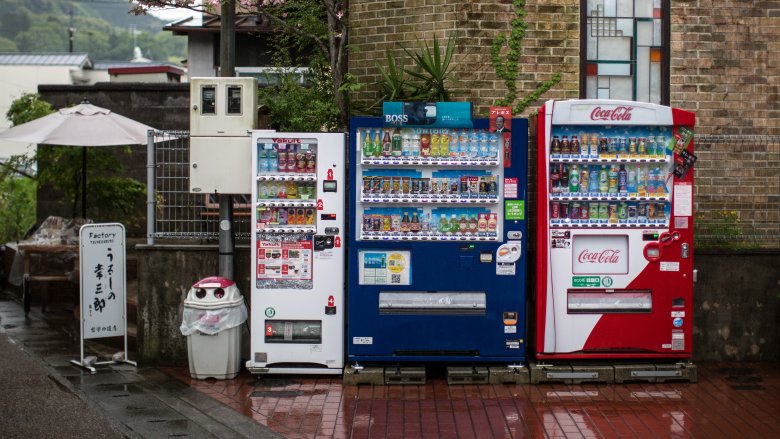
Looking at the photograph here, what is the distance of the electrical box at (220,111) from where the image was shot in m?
9.99

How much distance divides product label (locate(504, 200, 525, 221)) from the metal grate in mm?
3183

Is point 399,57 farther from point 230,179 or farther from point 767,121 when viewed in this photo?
point 767,121

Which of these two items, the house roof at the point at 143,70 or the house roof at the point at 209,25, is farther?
the house roof at the point at 143,70

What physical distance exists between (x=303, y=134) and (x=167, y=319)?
2.73m

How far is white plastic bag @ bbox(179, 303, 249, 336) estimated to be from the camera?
32.1 feet

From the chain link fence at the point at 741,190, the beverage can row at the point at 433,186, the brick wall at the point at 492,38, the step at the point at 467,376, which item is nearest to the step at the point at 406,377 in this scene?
the step at the point at 467,376

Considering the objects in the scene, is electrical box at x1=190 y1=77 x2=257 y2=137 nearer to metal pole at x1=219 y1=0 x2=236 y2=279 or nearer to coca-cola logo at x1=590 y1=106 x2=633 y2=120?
metal pole at x1=219 y1=0 x2=236 y2=279

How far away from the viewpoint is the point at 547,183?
9.60 m

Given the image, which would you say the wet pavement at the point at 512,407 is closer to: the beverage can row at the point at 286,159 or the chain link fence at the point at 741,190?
the chain link fence at the point at 741,190

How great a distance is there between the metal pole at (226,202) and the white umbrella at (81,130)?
10.8 ft

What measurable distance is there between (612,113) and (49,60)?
3717 cm

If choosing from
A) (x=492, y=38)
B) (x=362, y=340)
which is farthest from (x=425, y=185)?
(x=492, y=38)

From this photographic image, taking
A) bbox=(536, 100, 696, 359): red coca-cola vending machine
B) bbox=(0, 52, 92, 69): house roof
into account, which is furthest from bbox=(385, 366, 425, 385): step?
bbox=(0, 52, 92, 69): house roof

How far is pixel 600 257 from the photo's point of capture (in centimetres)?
972
